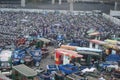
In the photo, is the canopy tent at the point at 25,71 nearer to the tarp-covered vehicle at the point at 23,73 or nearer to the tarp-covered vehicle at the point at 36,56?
the tarp-covered vehicle at the point at 23,73

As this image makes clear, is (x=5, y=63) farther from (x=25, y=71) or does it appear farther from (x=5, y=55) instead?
(x=25, y=71)

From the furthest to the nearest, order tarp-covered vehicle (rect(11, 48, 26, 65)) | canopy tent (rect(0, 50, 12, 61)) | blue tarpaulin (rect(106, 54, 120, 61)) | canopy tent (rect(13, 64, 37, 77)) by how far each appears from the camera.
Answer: blue tarpaulin (rect(106, 54, 120, 61)), tarp-covered vehicle (rect(11, 48, 26, 65)), canopy tent (rect(0, 50, 12, 61)), canopy tent (rect(13, 64, 37, 77))

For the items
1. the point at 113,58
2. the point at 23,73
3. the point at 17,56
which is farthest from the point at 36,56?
the point at 113,58

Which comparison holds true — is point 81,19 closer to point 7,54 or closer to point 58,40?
point 58,40

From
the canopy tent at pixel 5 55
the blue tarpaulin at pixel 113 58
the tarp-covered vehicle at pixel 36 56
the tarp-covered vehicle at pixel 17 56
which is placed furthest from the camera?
the blue tarpaulin at pixel 113 58

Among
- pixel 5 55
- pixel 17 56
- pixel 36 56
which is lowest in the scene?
pixel 36 56

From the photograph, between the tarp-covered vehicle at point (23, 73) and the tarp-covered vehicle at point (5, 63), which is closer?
the tarp-covered vehicle at point (23, 73)

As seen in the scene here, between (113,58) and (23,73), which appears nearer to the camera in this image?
(23,73)

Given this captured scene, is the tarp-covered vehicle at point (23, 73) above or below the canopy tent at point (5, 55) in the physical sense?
below

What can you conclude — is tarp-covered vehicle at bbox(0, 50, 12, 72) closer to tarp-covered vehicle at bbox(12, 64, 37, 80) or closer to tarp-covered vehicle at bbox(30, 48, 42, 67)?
tarp-covered vehicle at bbox(12, 64, 37, 80)

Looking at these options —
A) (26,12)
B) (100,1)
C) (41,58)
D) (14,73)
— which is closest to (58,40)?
(41,58)

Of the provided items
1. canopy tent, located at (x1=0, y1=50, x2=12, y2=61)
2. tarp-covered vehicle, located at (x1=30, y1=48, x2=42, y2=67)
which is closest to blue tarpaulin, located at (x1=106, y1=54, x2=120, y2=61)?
tarp-covered vehicle, located at (x1=30, y1=48, x2=42, y2=67)

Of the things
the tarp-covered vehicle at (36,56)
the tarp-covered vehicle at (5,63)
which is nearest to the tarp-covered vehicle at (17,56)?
the tarp-covered vehicle at (5,63)

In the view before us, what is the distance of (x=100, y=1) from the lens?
255ft
